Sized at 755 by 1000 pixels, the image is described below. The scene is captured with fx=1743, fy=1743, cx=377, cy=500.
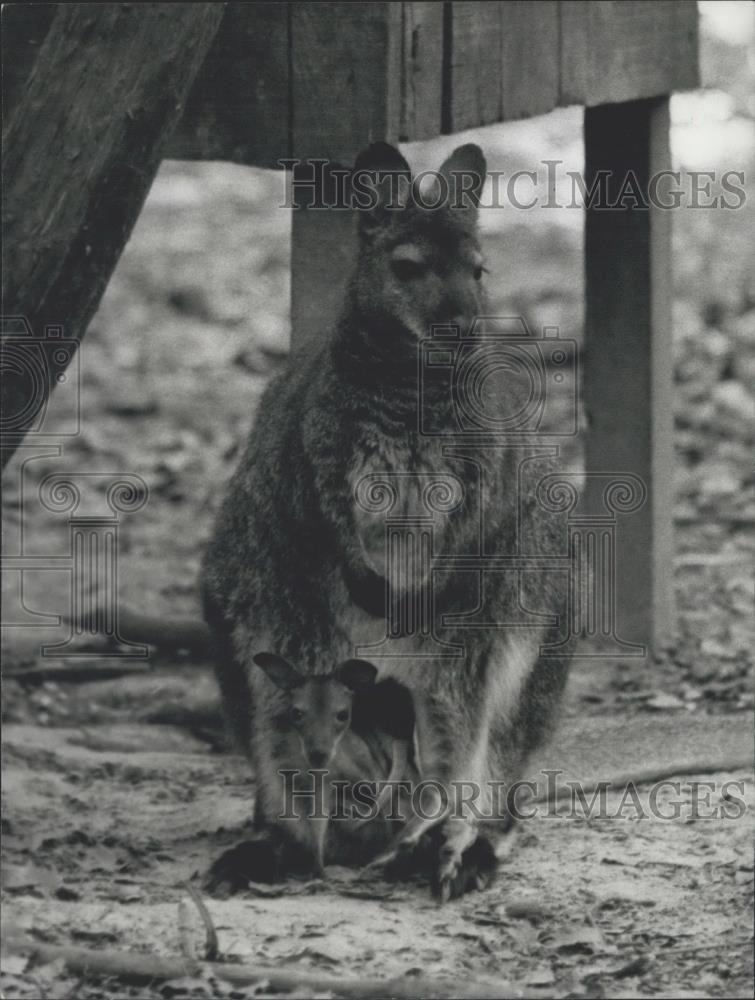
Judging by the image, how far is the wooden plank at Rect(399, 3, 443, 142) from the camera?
14.4 ft

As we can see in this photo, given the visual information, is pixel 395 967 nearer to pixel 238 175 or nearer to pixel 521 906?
pixel 521 906

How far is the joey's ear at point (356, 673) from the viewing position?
4070 mm

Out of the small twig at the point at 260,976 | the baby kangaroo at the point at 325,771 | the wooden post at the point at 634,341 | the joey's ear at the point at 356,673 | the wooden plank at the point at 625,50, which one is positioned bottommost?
the small twig at the point at 260,976

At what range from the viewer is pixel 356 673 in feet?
13.4

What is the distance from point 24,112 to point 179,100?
32 cm

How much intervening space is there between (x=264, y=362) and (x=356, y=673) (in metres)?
5.26

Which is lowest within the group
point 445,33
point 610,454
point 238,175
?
Result: point 610,454

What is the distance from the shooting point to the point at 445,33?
457 cm

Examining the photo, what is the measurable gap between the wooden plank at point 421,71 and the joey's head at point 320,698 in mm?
1344

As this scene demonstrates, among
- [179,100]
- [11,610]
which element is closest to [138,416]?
[11,610]

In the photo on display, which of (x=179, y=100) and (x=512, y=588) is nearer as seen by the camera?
(x=179, y=100)

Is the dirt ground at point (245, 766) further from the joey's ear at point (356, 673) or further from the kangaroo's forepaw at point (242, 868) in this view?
the joey's ear at point (356, 673)

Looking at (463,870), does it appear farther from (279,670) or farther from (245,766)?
(245,766)

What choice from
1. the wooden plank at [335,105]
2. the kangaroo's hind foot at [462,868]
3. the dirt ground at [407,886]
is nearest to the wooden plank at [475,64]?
the wooden plank at [335,105]
